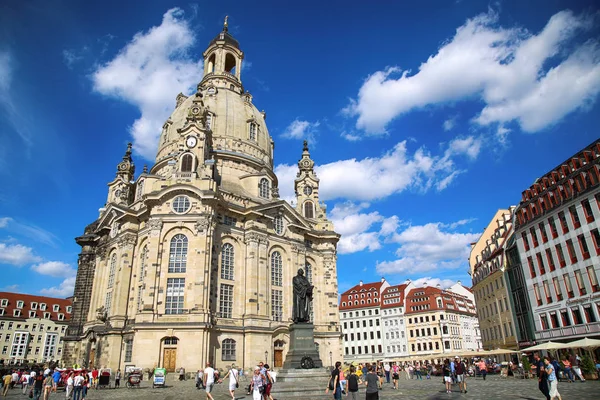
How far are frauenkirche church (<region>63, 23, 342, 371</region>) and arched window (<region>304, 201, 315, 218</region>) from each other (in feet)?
0.48

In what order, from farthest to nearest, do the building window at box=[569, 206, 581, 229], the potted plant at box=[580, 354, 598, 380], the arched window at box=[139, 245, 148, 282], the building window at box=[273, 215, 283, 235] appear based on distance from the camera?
the building window at box=[273, 215, 283, 235] → the arched window at box=[139, 245, 148, 282] → the building window at box=[569, 206, 581, 229] → the potted plant at box=[580, 354, 598, 380]

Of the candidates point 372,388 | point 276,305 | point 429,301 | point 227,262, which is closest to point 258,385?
point 372,388

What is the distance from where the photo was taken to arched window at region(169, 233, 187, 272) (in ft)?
125

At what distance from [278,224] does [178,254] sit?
1275 centimetres

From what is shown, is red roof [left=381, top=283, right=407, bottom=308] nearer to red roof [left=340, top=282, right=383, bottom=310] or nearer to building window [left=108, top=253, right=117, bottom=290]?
red roof [left=340, top=282, right=383, bottom=310]

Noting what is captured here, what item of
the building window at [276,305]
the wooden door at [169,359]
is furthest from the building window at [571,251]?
the wooden door at [169,359]

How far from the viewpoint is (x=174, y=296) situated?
1462 inches

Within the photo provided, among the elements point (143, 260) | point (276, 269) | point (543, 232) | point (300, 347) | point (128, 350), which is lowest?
point (300, 347)

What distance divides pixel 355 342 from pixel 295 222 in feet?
155

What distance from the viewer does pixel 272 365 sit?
40688 millimetres

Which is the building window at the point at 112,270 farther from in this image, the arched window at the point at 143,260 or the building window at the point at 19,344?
the building window at the point at 19,344

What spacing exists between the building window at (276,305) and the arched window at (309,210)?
1363 centimetres

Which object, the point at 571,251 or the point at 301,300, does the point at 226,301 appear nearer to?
the point at 301,300

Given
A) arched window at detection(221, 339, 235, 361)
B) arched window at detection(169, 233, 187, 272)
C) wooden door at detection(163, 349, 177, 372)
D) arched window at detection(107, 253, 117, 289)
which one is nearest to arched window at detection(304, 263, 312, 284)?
arched window at detection(221, 339, 235, 361)
